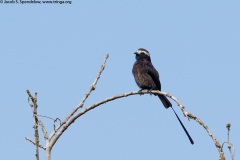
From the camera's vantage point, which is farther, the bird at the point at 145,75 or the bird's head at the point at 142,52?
the bird's head at the point at 142,52

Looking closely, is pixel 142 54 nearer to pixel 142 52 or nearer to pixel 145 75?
pixel 142 52

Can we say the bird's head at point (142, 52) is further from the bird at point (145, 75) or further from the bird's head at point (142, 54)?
the bird at point (145, 75)

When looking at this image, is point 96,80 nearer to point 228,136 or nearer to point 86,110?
point 86,110

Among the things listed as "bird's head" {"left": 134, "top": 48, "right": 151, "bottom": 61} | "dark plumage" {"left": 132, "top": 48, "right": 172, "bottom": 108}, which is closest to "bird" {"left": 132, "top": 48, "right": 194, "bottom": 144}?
"dark plumage" {"left": 132, "top": 48, "right": 172, "bottom": 108}

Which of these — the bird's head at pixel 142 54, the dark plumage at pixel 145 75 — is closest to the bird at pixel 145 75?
the dark plumage at pixel 145 75

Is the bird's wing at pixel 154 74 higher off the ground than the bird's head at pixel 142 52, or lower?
lower

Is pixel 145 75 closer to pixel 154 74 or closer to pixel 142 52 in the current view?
pixel 154 74

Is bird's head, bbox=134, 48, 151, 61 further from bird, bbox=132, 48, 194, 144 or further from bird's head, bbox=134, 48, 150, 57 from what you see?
bird, bbox=132, 48, 194, 144

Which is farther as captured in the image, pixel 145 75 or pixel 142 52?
pixel 142 52

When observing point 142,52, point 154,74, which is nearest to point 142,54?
point 142,52

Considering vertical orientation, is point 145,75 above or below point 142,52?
below

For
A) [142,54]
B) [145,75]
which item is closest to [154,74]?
[145,75]

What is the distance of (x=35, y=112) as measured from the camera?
2.56 meters

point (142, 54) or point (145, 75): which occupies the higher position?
point (142, 54)
